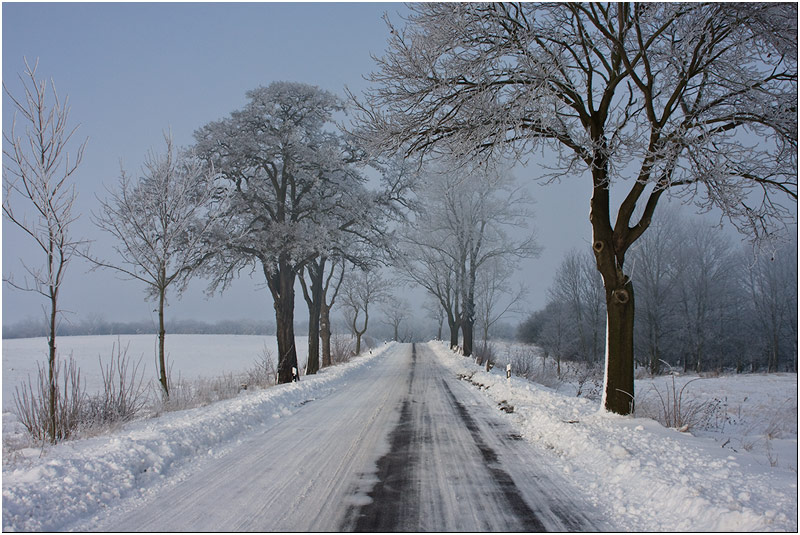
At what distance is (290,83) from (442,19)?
9324 mm

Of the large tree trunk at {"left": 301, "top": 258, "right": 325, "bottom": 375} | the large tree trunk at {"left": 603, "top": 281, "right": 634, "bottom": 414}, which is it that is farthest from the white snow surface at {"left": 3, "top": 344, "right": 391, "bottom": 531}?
the large tree trunk at {"left": 301, "top": 258, "right": 325, "bottom": 375}

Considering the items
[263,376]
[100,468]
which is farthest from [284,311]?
[100,468]

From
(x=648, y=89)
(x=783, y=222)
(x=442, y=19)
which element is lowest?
(x=783, y=222)

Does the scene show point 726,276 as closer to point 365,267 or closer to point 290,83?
point 365,267

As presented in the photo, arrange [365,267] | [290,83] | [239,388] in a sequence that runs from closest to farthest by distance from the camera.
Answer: [239,388] → [290,83] → [365,267]

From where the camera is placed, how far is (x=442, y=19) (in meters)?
7.79

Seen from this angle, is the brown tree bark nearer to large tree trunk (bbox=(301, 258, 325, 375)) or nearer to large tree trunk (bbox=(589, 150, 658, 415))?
large tree trunk (bbox=(301, 258, 325, 375))

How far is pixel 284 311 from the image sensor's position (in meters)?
16.3

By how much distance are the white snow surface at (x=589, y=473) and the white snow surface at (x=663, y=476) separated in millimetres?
10

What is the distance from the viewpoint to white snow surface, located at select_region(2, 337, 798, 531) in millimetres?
3803

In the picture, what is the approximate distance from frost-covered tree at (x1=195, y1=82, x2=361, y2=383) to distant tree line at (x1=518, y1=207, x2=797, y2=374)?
1007 inches

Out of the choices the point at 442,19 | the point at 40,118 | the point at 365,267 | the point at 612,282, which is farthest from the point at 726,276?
the point at 40,118

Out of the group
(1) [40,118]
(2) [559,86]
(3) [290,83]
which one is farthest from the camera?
(3) [290,83]

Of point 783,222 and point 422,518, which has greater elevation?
point 783,222
